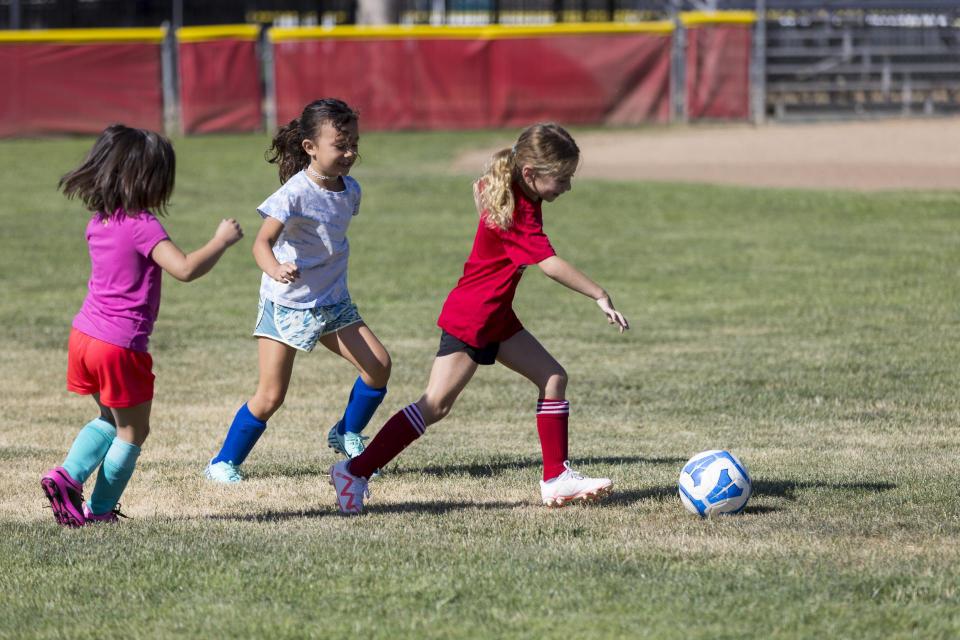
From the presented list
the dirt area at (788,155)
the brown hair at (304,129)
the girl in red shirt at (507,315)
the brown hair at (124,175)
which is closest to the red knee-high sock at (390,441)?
the girl in red shirt at (507,315)

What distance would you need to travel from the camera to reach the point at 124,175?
518cm

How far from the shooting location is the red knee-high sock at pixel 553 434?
589 centimetres

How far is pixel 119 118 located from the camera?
25.0 meters

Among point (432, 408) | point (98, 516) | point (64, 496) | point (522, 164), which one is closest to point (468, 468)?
point (432, 408)

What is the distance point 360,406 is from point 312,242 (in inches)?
38.8

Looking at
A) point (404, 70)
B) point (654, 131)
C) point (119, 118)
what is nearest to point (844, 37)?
point (654, 131)

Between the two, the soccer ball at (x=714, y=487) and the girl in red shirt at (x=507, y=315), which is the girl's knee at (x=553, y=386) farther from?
the soccer ball at (x=714, y=487)

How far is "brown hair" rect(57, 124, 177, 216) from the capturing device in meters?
5.19

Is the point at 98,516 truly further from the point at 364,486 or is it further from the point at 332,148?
the point at 332,148

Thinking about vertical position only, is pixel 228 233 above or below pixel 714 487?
above

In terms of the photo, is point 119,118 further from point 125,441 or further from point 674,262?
point 125,441

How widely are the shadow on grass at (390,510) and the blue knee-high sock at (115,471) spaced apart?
0.41 meters

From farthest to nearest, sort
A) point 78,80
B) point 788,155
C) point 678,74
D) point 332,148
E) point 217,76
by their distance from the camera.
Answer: point 678,74, point 217,76, point 78,80, point 788,155, point 332,148

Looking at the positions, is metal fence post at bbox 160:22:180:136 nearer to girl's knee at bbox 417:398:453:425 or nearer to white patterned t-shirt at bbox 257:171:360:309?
white patterned t-shirt at bbox 257:171:360:309
